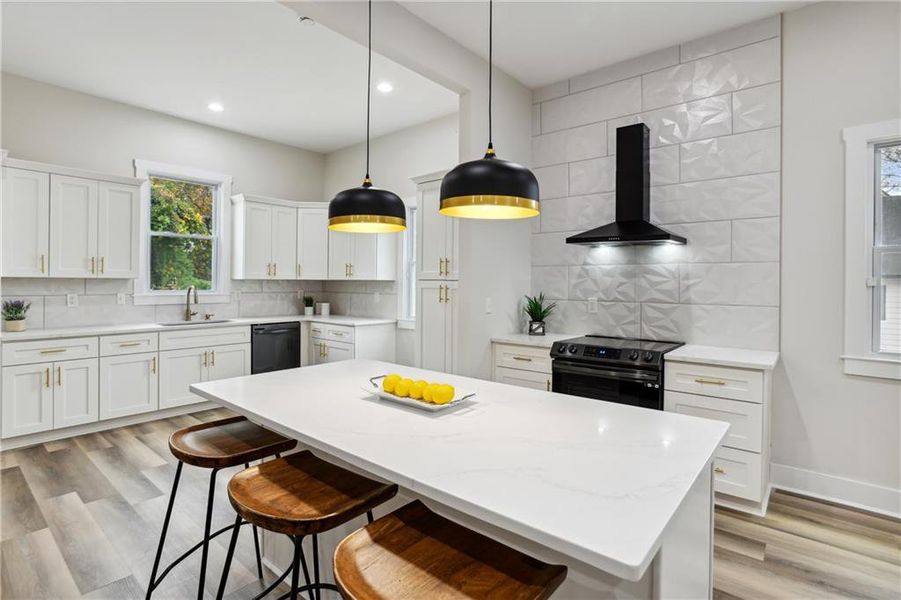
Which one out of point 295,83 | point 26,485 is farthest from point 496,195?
point 26,485

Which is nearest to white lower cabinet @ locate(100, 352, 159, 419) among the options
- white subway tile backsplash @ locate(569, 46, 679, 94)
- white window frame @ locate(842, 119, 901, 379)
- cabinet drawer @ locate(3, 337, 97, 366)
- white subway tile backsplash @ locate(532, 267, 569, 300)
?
cabinet drawer @ locate(3, 337, 97, 366)

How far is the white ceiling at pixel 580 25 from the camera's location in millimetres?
2939

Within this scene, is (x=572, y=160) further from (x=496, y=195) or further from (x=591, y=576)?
(x=591, y=576)

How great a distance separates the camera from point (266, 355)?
5199 millimetres

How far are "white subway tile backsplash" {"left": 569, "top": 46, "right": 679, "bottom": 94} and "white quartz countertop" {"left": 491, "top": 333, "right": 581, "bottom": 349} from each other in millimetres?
2044

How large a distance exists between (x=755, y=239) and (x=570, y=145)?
1.60 meters

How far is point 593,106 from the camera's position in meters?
3.83

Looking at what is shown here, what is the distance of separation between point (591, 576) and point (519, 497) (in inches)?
15.2

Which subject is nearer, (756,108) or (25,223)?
(756,108)

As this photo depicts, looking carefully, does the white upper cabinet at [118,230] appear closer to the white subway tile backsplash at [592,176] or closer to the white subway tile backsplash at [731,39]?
the white subway tile backsplash at [592,176]

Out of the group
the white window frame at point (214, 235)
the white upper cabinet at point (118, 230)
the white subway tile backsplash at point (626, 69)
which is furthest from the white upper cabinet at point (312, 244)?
the white subway tile backsplash at point (626, 69)

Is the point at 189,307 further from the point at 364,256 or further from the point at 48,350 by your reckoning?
the point at 364,256

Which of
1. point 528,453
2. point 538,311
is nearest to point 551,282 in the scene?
point 538,311

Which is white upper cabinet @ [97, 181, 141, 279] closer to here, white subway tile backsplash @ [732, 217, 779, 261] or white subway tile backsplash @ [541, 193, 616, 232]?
white subway tile backsplash @ [541, 193, 616, 232]
